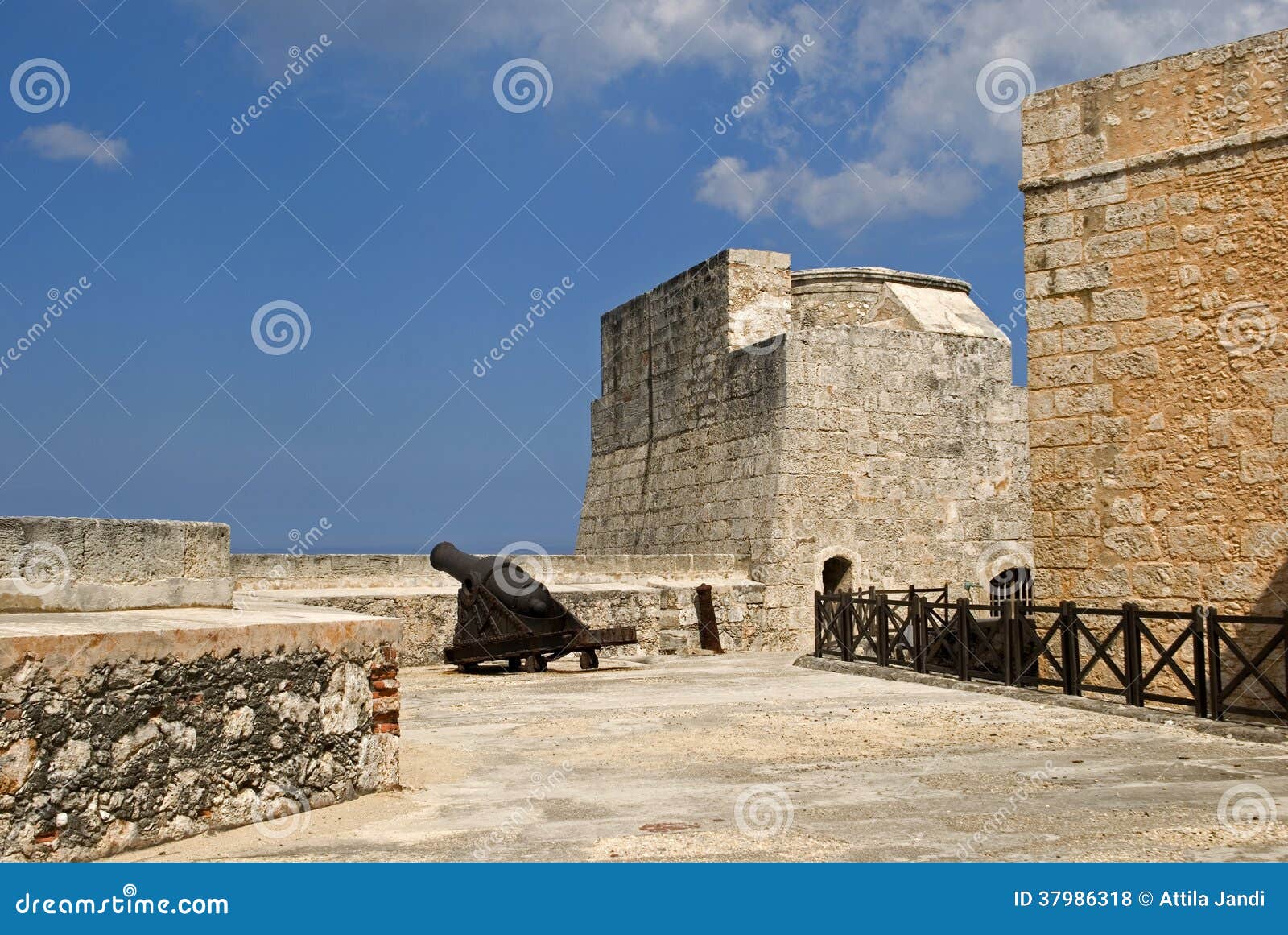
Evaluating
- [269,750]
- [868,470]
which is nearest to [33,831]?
[269,750]

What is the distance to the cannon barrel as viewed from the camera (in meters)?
11.1

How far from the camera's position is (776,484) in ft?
47.7

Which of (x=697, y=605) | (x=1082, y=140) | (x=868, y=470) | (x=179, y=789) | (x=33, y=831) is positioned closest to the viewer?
(x=33, y=831)

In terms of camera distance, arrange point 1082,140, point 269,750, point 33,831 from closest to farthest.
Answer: point 33,831 < point 269,750 < point 1082,140

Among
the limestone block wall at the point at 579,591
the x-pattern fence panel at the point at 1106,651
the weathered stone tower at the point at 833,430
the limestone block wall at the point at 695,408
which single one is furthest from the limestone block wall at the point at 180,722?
the limestone block wall at the point at 695,408

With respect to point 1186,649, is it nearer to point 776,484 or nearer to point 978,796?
point 978,796

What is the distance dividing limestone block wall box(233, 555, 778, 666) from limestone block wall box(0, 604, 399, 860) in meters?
5.96

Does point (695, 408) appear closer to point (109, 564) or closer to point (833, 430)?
point (833, 430)

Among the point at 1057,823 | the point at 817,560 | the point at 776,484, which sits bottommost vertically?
the point at 1057,823

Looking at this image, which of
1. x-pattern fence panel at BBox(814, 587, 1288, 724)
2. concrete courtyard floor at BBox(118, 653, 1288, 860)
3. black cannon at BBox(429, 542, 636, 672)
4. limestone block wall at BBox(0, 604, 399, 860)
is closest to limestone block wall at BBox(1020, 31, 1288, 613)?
x-pattern fence panel at BBox(814, 587, 1288, 724)

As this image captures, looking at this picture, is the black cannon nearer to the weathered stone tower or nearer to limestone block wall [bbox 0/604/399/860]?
the weathered stone tower

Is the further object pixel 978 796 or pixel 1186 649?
pixel 1186 649

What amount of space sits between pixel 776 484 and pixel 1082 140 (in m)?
6.49

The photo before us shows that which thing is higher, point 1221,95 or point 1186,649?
point 1221,95
